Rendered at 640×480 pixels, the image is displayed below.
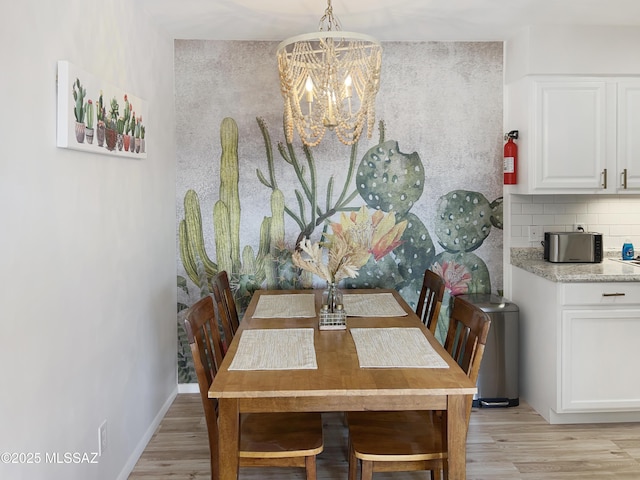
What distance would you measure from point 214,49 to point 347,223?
146cm

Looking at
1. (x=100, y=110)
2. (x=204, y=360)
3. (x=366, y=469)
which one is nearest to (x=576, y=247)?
(x=366, y=469)

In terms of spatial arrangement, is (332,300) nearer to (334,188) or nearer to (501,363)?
(334,188)

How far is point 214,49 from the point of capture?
3.86 metres

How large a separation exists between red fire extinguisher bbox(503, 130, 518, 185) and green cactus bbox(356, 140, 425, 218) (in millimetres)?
546

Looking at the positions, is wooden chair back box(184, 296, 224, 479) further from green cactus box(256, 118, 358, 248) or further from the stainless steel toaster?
the stainless steel toaster

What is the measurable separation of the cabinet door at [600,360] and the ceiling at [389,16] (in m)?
1.71

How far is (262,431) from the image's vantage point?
7.54 ft

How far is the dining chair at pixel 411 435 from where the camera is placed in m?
2.12

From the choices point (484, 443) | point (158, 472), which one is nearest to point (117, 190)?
point (158, 472)

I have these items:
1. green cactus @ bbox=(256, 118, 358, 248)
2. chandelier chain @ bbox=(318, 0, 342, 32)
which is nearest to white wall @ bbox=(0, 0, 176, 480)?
green cactus @ bbox=(256, 118, 358, 248)

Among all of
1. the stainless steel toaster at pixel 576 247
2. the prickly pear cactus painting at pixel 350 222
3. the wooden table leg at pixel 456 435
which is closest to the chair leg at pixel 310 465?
the wooden table leg at pixel 456 435

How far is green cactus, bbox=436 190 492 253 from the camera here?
3953 mm

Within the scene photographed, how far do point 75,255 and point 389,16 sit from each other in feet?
7.31

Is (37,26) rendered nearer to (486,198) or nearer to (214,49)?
(214,49)
